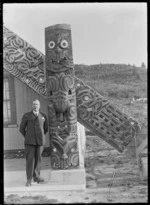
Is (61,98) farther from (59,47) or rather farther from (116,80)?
(116,80)

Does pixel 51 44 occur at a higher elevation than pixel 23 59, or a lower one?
higher

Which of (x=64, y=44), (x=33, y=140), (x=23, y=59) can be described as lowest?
(x=33, y=140)

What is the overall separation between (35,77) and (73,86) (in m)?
1.61

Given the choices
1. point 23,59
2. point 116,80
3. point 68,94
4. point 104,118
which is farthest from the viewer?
point 116,80

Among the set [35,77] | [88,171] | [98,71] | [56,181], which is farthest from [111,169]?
[98,71]

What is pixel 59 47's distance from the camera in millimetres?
7516

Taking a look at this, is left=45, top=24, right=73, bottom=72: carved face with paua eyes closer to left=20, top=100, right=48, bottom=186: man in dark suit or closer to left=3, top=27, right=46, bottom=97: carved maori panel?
left=20, top=100, right=48, bottom=186: man in dark suit

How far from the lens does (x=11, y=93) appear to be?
10.1 meters

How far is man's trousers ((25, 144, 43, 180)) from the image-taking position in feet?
23.2

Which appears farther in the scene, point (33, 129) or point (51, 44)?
point (51, 44)

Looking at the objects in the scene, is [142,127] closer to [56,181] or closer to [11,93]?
[56,181]

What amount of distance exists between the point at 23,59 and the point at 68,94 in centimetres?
192

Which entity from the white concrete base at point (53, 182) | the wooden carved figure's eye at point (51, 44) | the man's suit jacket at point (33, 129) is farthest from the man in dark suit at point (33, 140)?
the wooden carved figure's eye at point (51, 44)

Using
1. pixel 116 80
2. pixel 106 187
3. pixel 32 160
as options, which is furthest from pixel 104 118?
pixel 116 80
